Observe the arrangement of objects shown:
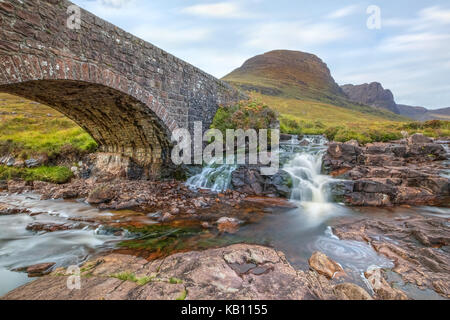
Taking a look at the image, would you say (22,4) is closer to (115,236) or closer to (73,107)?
(73,107)

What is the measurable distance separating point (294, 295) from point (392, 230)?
11.4ft

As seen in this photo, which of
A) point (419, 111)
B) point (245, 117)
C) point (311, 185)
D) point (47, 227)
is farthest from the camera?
point (419, 111)

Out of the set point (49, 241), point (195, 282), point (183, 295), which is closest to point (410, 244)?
point (195, 282)

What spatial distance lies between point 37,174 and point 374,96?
461 ft

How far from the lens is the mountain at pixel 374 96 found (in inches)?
4250

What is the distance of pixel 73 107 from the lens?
7.17 metres

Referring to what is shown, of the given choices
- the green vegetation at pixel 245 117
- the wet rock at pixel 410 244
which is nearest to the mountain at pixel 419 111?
the green vegetation at pixel 245 117

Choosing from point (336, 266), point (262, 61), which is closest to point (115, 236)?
point (336, 266)

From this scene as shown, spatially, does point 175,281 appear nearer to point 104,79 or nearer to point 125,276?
point 125,276

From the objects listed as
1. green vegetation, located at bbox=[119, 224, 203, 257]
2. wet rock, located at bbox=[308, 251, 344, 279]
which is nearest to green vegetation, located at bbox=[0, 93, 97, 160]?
green vegetation, located at bbox=[119, 224, 203, 257]

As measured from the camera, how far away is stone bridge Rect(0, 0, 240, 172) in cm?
388

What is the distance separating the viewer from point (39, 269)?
10.6 feet

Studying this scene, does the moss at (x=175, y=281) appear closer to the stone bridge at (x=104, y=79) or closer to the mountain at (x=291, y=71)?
the stone bridge at (x=104, y=79)

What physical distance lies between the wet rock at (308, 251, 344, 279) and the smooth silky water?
0.16m
